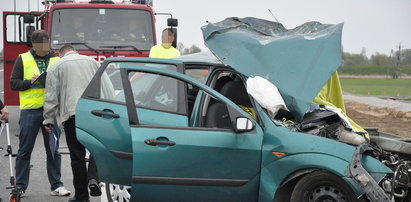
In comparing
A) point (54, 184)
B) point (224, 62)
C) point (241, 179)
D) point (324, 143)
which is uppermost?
point (224, 62)

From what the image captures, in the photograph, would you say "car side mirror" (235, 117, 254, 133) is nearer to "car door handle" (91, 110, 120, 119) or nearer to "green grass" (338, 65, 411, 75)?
"car door handle" (91, 110, 120, 119)

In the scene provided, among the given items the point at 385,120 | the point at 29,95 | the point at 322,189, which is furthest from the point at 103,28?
the point at 385,120

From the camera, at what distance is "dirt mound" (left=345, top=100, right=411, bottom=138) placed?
1673cm

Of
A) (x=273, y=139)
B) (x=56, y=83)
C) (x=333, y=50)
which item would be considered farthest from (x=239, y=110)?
(x=56, y=83)

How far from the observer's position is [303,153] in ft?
18.6

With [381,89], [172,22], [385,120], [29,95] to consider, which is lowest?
[381,89]

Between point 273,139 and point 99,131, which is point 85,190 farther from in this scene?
point 273,139

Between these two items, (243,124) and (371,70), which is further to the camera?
(371,70)

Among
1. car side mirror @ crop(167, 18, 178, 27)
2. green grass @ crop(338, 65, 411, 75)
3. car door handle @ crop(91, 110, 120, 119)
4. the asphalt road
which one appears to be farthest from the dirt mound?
green grass @ crop(338, 65, 411, 75)

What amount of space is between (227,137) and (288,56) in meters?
1.08

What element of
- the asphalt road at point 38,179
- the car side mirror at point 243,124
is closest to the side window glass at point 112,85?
the car side mirror at point 243,124

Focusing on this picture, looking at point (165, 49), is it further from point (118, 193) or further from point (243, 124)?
point (243, 124)

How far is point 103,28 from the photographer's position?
45.9ft

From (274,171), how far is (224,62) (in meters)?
1.12
